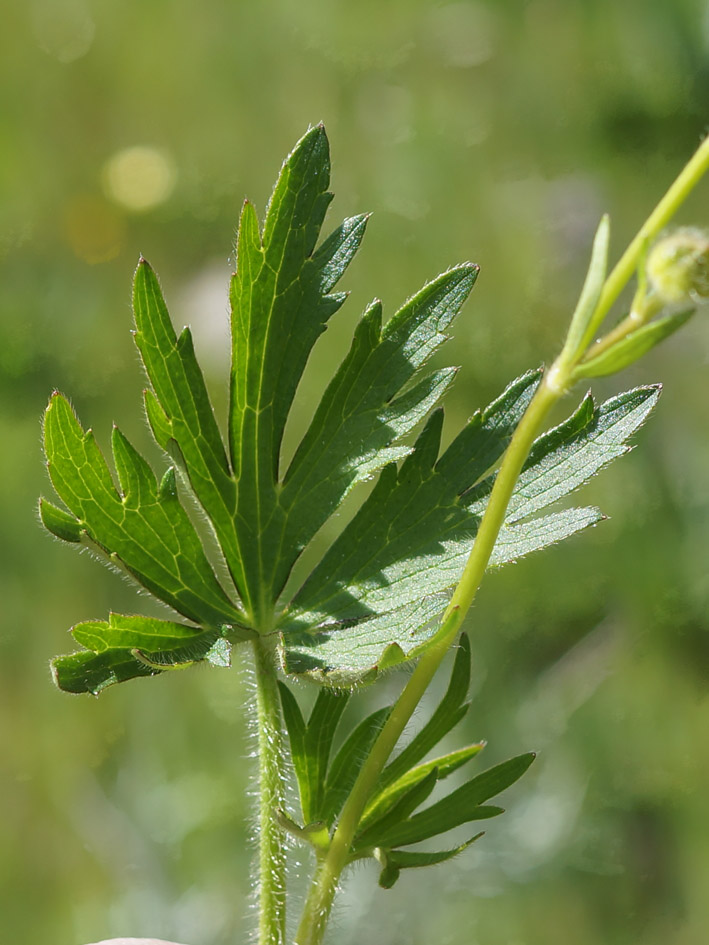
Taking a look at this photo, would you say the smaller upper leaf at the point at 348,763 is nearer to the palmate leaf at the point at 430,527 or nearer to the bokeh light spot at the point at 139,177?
the palmate leaf at the point at 430,527

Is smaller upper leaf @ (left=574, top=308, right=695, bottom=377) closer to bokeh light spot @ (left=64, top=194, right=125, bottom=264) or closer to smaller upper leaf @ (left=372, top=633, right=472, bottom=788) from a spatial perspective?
smaller upper leaf @ (left=372, top=633, right=472, bottom=788)

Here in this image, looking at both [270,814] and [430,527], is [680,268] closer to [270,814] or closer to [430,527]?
[430,527]

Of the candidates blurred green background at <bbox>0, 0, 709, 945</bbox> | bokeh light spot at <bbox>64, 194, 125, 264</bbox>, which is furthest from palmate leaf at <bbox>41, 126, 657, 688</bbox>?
bokeh light spot at <bbox>64, 194, 125, 264</bbox>

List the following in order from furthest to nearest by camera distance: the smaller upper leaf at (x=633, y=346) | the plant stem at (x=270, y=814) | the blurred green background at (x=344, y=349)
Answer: the blurred green background at (x=344, y=349) < the plant stem at (x=270, y=814) < the smaller upper leaf at (x=633, y=346)

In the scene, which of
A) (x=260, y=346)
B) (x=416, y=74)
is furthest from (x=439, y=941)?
(x=416, y=74)

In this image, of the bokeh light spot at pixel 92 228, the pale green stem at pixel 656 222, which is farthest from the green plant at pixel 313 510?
the bokeh light spot at pixel 92 228

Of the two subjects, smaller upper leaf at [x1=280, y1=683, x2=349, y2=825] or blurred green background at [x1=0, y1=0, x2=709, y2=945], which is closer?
smaller upper leaf at [x1=280, y1=683, x2=349, y2=825]
